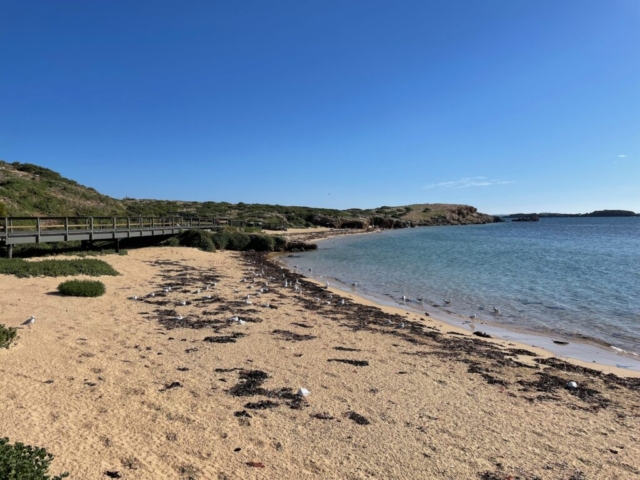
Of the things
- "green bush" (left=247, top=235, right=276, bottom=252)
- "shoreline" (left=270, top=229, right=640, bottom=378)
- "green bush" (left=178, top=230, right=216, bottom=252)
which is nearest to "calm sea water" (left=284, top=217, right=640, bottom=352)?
"shoreline" (left=270, top=229, right=640, bottom=378)

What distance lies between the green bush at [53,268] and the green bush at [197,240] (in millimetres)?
14638

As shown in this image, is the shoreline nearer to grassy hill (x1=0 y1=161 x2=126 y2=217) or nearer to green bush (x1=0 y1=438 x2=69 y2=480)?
green bush (x1=0 y1=438 x2=69 y2=480)

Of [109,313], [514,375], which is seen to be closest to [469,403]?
[514,375]

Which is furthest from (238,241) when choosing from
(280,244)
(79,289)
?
(79,289)

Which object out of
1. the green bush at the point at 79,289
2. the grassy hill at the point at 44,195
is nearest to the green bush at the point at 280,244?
the grassy hill at the point at 44,195

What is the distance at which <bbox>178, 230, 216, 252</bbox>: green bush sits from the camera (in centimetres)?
3148

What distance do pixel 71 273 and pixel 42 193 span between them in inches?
1214

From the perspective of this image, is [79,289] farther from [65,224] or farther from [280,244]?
[280,244]

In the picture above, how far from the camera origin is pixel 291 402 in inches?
236

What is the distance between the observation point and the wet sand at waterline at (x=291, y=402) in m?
4.50

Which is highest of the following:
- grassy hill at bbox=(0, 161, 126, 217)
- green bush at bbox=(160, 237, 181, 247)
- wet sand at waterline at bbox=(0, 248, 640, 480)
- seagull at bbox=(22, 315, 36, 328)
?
grassy hill at bbox=(0, 161, 126, 217)

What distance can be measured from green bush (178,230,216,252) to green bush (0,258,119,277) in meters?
14.6

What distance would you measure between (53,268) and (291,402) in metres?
13.0

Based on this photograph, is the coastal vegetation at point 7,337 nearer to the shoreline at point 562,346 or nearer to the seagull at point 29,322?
the seagull at point 29,322
